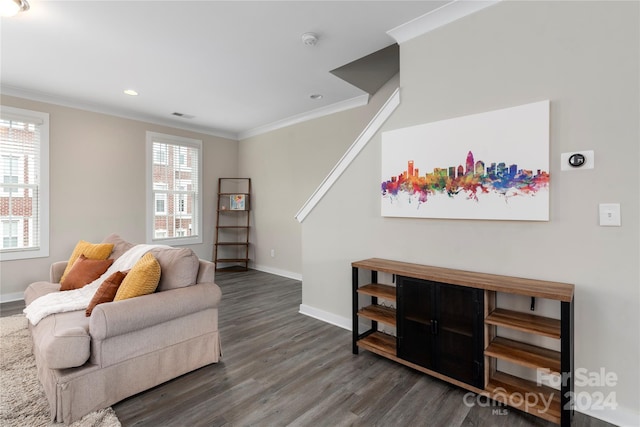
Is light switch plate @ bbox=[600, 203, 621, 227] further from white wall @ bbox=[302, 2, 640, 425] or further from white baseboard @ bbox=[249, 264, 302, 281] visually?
white baseboard @ bbox=[249, 264, 302, 281]

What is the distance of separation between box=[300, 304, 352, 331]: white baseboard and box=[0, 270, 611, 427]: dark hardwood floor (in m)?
0.19

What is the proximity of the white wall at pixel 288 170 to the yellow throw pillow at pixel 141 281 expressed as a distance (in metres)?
3.09

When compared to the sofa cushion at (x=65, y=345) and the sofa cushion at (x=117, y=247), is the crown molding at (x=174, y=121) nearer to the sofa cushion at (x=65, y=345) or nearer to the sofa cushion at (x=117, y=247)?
the sofa cushion at (x=117, y=247)

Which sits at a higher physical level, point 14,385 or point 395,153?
point 395,153

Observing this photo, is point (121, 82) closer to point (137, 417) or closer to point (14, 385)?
point (14, 385)

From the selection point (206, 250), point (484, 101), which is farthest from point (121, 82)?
point (484, 101)

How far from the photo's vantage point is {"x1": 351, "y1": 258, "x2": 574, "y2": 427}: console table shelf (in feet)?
5.52

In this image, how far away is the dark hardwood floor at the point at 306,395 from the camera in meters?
1.77

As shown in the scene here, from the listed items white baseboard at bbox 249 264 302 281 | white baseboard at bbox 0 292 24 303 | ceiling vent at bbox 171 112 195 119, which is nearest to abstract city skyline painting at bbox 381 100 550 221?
white baseboard at bbox 249 264 302 281

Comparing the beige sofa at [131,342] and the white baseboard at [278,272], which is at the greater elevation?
the beige sofa at [131,342]

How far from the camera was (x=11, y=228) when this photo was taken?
12.9 feet

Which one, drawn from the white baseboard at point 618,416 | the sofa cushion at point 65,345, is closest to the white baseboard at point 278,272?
the sofa cushion at point 65,345

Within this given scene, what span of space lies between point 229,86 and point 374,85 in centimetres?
187

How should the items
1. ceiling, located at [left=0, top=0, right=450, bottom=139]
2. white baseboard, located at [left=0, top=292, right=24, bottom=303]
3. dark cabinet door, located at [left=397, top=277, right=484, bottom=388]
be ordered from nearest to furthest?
dark cabinet door, located at [left=397, top=277, right=484, bottom=388] < ceiling, located at [left=0, top=0, right=450, bottom=139] < white baseboard, located at [left=0, top=292, right=24, bottom=303]
